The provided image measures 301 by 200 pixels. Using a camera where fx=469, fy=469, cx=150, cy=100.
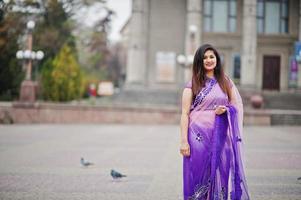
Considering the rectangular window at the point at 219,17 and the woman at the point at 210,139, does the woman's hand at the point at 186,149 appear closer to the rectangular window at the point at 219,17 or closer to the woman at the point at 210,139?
the woman at the point at 210,139

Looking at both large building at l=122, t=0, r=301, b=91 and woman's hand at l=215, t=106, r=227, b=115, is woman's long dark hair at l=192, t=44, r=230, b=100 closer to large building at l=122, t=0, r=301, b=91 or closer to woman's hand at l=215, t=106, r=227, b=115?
woman's hand at l=215, t=106, r=227, b=115

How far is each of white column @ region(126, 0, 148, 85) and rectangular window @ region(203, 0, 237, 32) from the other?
5.25 m

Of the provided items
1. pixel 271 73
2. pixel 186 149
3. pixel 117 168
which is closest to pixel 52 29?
pixel 271 73

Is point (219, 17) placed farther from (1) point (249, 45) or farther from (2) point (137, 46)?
(2) point (137, 46)

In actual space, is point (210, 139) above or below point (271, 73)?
below

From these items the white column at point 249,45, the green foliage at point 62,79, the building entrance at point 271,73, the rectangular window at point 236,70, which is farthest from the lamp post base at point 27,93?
the building entrance at point 271,73

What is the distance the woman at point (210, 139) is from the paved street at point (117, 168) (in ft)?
6.07

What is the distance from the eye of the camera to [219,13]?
130 feet

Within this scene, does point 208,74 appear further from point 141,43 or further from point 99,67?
point 99,67

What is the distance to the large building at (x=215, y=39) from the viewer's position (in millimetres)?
38906

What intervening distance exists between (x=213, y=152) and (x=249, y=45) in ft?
102

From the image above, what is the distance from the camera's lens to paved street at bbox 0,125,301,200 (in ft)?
24.8

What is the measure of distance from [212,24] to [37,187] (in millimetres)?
33357

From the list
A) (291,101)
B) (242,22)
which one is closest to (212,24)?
(242,22)
